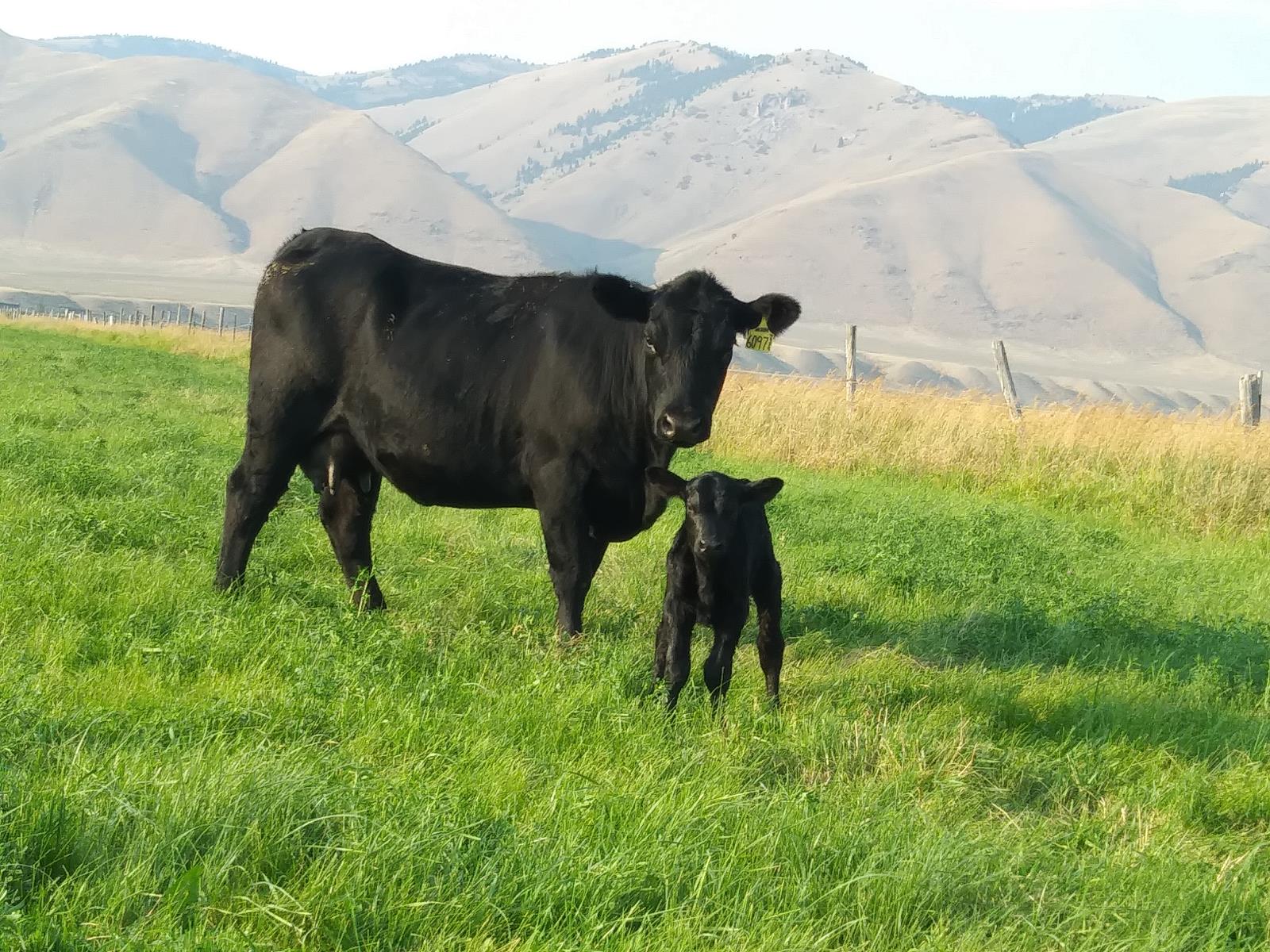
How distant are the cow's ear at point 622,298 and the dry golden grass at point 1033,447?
8694 mm

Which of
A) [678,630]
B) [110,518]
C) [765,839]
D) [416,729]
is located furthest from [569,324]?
[765,839]

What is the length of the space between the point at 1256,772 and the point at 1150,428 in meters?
11.1

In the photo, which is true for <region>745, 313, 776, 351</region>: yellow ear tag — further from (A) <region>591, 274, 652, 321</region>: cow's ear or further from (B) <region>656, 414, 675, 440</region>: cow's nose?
(B) <region>656, 414, 675, 440</region>: cow's nose

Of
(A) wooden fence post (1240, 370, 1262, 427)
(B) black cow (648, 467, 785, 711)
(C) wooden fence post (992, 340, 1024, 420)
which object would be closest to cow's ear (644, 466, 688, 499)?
(B) black cow (648, 467, 785, 711)

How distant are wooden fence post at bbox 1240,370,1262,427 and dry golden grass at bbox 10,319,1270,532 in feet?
0.92

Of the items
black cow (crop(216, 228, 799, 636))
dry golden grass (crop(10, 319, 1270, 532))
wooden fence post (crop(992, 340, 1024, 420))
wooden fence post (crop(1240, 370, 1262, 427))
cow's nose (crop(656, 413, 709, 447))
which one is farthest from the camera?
wooden fence post (crop(992, 340, 1024, 420))

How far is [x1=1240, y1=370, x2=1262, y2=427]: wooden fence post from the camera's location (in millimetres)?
16812

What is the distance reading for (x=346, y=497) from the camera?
8055mm

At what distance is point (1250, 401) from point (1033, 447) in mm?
3301

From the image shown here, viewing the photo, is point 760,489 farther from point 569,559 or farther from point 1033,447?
point 1033,447

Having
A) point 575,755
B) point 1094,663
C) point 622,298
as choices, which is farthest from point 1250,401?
point 575,755

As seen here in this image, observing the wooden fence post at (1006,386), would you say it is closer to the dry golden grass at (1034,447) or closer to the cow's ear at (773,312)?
the dry golden grass at (1034,447)

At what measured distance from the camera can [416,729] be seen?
4695 millimetres

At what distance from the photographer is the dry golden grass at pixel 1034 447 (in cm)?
1440
